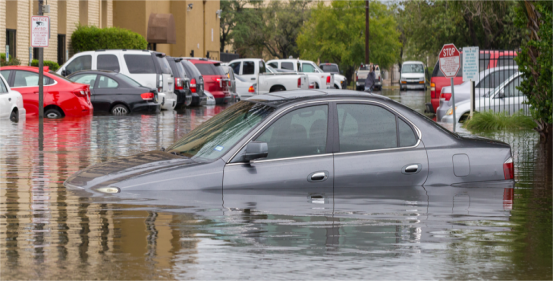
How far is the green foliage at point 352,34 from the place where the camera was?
229 feet

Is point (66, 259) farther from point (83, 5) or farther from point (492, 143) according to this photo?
point (83, 5)

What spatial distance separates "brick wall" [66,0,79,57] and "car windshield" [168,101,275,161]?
30068mm

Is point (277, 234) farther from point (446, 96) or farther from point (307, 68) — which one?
point (307, 68)

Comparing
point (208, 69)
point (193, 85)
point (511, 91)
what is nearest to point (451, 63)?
point (511, 91)

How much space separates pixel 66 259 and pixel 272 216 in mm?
2027

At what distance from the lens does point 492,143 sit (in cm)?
801

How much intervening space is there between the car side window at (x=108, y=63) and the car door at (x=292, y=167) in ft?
62.8

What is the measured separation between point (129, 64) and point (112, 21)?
18.1 meters

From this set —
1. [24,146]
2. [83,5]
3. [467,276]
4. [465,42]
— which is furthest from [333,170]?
[465,42]

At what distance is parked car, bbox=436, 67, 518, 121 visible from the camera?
2211cm

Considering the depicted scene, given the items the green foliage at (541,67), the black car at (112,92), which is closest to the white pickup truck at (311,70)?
the black car at (112,92)

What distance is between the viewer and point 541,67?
14.9 metres

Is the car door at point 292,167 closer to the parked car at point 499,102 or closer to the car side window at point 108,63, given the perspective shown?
the parked car at point 499,102

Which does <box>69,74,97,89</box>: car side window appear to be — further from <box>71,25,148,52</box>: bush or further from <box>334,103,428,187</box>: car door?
<box>334,103,428,187</box>: car door
